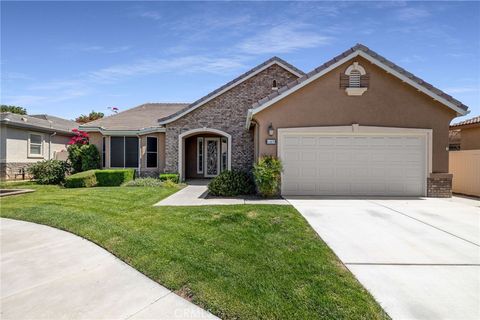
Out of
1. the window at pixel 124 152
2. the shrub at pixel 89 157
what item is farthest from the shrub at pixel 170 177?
the shrub at pixel 89 157

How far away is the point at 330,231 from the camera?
6137mm

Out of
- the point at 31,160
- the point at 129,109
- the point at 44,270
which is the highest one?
the point at 129,109

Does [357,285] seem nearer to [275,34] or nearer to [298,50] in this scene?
[275,34]

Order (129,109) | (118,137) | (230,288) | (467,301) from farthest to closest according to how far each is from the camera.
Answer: (129,109) < (118,137) < (230,288) < (467,301)

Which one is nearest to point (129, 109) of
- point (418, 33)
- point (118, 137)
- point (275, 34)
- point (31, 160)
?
point (118, 137)

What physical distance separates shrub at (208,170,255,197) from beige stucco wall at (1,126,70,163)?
53.4 ft

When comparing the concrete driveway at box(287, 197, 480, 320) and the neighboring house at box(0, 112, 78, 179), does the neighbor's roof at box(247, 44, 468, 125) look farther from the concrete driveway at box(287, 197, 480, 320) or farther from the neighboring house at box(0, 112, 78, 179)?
the neighboring house at box(0, 112, 78, 179)

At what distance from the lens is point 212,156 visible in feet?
61.0

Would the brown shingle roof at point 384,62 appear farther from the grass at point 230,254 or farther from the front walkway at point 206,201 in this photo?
the grass at point 230,254

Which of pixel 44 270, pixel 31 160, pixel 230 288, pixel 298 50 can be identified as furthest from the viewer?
pixel 31 160

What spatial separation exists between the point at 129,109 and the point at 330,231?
65.2ft

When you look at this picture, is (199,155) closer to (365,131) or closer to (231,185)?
(231,185)

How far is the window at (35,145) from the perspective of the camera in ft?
66.0

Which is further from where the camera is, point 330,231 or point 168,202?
point 168,202
